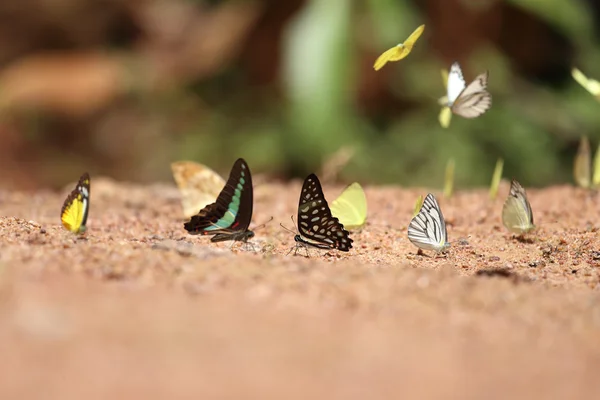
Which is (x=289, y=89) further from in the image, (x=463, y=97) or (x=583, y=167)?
(x=463, y=97)

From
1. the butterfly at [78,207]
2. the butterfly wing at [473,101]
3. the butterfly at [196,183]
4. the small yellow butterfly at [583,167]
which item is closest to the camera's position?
the butterfly at [78,207]

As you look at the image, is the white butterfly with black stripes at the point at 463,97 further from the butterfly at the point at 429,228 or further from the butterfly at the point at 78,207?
the butterfly at the point at 78,207

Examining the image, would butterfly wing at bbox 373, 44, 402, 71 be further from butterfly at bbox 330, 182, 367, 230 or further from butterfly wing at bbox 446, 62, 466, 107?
butterfly at bbox 330, 182, 367, 230

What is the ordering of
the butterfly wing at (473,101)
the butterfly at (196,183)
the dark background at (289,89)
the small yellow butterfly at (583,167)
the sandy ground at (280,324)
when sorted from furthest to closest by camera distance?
1. the dark background at (289,89)
2. the small yellow butterfly at (583,167)
3. the butterfly at (196,183)
4. the butterfly wing at (473,101)
5. the sandy ground at (280,324)

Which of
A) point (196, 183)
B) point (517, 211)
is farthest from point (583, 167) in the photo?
point (196, 183)

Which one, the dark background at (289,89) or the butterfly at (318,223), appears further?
the dark background at (289,89)

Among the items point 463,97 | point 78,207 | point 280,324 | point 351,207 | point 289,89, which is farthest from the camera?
point 289,89

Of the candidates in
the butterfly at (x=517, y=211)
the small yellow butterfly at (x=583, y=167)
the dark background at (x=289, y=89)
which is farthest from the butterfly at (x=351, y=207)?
the dark background at (x=289, y=89)
